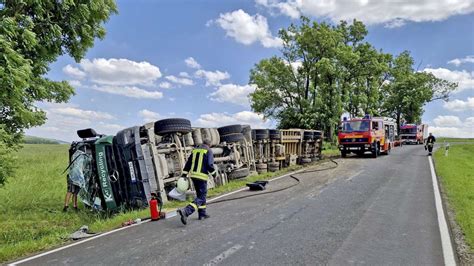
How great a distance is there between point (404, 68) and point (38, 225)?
189ft

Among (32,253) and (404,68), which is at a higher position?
(404,68)

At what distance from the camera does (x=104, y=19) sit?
1040cm

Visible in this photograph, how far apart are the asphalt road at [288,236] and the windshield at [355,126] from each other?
13.3 metres

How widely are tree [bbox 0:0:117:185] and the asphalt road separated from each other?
325 centimetres

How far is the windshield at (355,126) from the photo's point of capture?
22.4m

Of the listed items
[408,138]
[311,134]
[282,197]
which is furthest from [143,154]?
[408,138]

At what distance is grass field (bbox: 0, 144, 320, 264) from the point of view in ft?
20.2

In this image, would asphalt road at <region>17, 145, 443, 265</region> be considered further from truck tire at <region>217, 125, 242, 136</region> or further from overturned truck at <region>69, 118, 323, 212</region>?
truck tire at <region>217, 125, 242, 136</region>

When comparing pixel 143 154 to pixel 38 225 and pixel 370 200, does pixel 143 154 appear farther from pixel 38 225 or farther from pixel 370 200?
pixel 370 200

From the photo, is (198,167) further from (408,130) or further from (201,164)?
(408,130)

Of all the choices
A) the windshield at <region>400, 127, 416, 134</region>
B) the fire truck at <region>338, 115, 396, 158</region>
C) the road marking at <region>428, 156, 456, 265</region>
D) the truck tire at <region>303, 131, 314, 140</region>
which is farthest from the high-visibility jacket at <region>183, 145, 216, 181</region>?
the windshield at <region>400, 127, 416, 134</region>

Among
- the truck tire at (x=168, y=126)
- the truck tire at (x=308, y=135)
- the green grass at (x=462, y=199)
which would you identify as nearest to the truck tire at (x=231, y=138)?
the truck tire at (x=168, y=126)

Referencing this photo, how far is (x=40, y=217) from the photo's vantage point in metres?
A: 9.88

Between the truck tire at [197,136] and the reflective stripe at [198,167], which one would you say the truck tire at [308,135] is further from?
the reflective stripe at [198,167]
